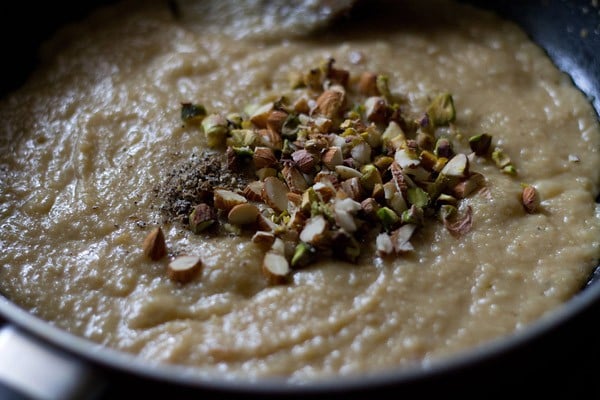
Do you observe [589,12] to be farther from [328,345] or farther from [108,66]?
[108,66]

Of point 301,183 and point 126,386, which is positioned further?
point 301,183

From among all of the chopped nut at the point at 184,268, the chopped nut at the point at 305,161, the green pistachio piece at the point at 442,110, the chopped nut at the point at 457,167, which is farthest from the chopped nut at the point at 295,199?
the green pistachio piece at the point at 442,110

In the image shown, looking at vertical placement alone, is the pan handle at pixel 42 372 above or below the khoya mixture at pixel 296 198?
above

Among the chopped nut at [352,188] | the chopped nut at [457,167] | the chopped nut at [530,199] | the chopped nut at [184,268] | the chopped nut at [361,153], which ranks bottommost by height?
the chopped nut at [530,199]

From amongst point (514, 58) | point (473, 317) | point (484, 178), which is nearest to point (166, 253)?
point (473, 317)

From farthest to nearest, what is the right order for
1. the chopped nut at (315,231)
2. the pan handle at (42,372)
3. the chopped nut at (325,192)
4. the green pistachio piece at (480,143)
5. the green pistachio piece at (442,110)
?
1. the green pistachio piece at (442,110)
2. the green pistachio piece at (480,143)
3. the chopped nut at (325,192)
4. the chopped nut at (315,231)
5. the pan handle at (42,372)

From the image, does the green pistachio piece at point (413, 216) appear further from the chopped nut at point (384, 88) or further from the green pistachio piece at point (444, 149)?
the chopped nut at point (384, 88)

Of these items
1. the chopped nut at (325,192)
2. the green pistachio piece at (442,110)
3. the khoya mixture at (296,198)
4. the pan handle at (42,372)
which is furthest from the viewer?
the green pistachio piece at (442,110)

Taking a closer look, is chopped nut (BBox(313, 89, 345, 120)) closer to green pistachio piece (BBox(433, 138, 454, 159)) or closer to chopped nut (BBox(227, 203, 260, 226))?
green pistachio piece (BBox(433, 138, 454, 159))
